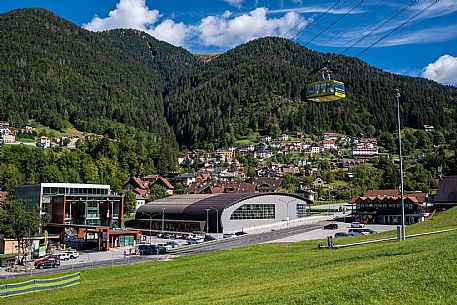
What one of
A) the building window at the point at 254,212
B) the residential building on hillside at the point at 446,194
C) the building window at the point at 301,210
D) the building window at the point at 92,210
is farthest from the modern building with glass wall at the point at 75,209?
the residential building on hillside at the point at 446,194

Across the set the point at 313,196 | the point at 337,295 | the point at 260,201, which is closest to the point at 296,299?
the point at 337,295

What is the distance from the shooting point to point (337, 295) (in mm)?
14320

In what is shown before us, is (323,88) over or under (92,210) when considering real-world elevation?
over

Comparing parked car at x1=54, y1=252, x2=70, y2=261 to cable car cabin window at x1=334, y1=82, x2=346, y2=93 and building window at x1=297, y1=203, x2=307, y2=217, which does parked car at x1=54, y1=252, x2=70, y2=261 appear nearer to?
cable car cabin window at x1=334, y1=82, x2=346, y2=93

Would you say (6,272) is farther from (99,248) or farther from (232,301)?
(232,301)

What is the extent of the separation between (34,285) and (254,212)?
6863cm

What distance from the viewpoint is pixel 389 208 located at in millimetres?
102500

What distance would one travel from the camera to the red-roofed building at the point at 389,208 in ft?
320

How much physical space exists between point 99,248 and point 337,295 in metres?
58.3

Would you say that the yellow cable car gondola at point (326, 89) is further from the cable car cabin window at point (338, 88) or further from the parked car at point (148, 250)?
the parked car at point (148, 250)

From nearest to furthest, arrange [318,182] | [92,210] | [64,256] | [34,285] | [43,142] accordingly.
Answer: [34,285], [64,256], [92,210], [318,182], [43,142]

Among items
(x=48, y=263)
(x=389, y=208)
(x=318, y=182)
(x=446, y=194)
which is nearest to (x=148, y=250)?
(x=48, y=263)

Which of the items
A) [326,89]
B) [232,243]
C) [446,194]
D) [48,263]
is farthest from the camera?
[446,194]

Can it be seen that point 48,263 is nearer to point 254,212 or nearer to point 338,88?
point 338,88
